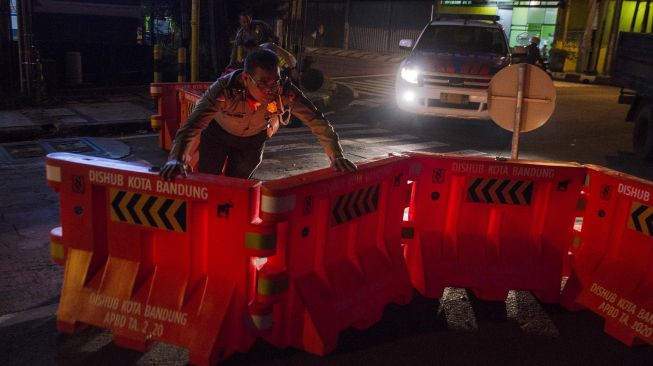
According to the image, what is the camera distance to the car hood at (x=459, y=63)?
1199 cm

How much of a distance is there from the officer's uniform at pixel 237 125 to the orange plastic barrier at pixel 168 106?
4.70 m

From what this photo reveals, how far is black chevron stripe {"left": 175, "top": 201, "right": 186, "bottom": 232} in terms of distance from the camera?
11.9 feet

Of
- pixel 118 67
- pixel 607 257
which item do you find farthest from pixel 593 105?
pixel 607 257

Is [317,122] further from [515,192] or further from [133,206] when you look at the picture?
[515,192]

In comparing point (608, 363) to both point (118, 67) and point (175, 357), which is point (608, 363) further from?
point (118, 67)

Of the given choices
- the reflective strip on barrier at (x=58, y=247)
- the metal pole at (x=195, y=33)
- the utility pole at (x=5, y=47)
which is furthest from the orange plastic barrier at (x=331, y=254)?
the utility pole at (x=5, y=47)

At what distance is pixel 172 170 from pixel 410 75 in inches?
371

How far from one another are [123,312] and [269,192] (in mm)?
1272

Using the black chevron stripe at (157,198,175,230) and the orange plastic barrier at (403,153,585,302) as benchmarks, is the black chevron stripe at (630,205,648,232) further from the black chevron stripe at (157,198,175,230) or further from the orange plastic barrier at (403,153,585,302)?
the black chevron stripe at (157,198,175,230)

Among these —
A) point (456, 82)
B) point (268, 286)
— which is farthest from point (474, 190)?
point (456, 82)

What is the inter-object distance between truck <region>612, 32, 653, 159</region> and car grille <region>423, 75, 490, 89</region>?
2.70m

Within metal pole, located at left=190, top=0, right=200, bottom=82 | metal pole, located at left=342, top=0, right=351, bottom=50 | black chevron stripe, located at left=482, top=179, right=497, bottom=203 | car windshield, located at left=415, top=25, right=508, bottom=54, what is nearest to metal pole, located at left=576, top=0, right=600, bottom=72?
car windshield, located at left=415, top=25, right=508, bottom=54

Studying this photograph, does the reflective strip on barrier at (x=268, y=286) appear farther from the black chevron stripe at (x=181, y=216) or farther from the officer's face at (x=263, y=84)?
the officer's face at (x=263, y=84)

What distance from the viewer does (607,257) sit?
4.64 meters
